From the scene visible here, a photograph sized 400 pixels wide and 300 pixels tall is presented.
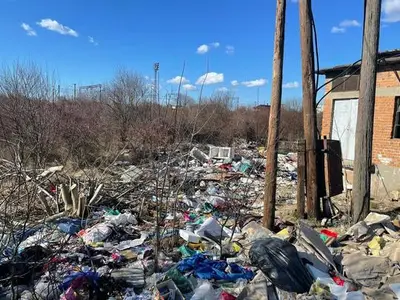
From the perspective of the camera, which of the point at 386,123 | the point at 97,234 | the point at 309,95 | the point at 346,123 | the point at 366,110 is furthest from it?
the point at 346,123

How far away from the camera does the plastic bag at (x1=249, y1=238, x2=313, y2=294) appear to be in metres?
3.60

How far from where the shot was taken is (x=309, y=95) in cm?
639

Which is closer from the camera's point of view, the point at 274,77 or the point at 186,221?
the point at 274,77

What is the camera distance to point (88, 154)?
1393cm

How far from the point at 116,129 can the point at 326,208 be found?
12.0 metres

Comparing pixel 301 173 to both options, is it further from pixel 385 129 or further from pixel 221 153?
pixel 221 153

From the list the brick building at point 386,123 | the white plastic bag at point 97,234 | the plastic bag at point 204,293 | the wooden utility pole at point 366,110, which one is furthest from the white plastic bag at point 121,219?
the brick building at point 386,123

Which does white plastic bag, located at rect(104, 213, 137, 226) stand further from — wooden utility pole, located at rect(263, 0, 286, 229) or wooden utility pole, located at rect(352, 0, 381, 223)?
wooden utility pole, located at rect(352, 0, 381, 223)

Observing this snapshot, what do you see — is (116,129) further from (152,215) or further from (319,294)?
(319,294)

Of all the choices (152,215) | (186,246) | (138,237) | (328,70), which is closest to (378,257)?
(186,246)

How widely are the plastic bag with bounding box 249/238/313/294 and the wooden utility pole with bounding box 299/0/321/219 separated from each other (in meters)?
2.75

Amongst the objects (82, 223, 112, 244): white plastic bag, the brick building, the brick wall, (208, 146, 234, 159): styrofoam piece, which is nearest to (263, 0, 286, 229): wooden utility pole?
(82, 223, 112, 244): white plastic bag

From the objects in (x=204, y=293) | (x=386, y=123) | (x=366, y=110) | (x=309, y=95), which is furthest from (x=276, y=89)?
(x=386, y=123)

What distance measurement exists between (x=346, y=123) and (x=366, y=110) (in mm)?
6355
